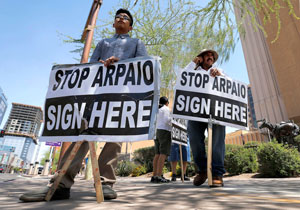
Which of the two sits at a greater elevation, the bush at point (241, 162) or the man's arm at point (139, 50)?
the man's arm at point (139, 50)

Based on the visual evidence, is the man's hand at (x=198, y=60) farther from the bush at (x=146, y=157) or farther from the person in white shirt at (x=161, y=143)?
the bush at (x=146, y=157)

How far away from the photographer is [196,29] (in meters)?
4.71

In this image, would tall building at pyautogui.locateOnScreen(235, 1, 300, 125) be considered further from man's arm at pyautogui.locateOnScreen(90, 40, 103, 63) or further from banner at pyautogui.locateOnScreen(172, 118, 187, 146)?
man's arm at pyautogui.locateOnScreen(90, 40, 103, 63)

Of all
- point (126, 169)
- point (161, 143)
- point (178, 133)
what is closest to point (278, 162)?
point (178, 133)

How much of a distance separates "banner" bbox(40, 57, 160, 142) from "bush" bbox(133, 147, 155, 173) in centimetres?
1098

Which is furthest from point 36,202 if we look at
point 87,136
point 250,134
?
point 250,134

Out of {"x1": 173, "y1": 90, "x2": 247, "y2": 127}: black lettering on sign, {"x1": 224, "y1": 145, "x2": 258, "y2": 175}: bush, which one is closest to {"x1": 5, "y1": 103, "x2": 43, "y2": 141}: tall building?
{"x1": 224, "y1": 145, "x2": 258, "y2": 175}: bush

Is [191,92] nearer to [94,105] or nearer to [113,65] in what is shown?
[113,65]

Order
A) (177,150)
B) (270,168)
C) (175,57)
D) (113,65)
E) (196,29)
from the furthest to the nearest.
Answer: (175,57), (270,168), (177,150), (196,29), (113,65)

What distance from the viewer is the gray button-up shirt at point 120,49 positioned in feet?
7.36

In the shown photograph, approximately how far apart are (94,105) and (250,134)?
27751 millimetres

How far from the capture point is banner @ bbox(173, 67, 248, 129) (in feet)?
9.57

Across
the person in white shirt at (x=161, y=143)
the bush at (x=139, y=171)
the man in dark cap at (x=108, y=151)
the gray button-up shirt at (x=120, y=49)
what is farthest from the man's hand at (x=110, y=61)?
the bush at (x=139, y=171)

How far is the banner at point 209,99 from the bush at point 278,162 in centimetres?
341
